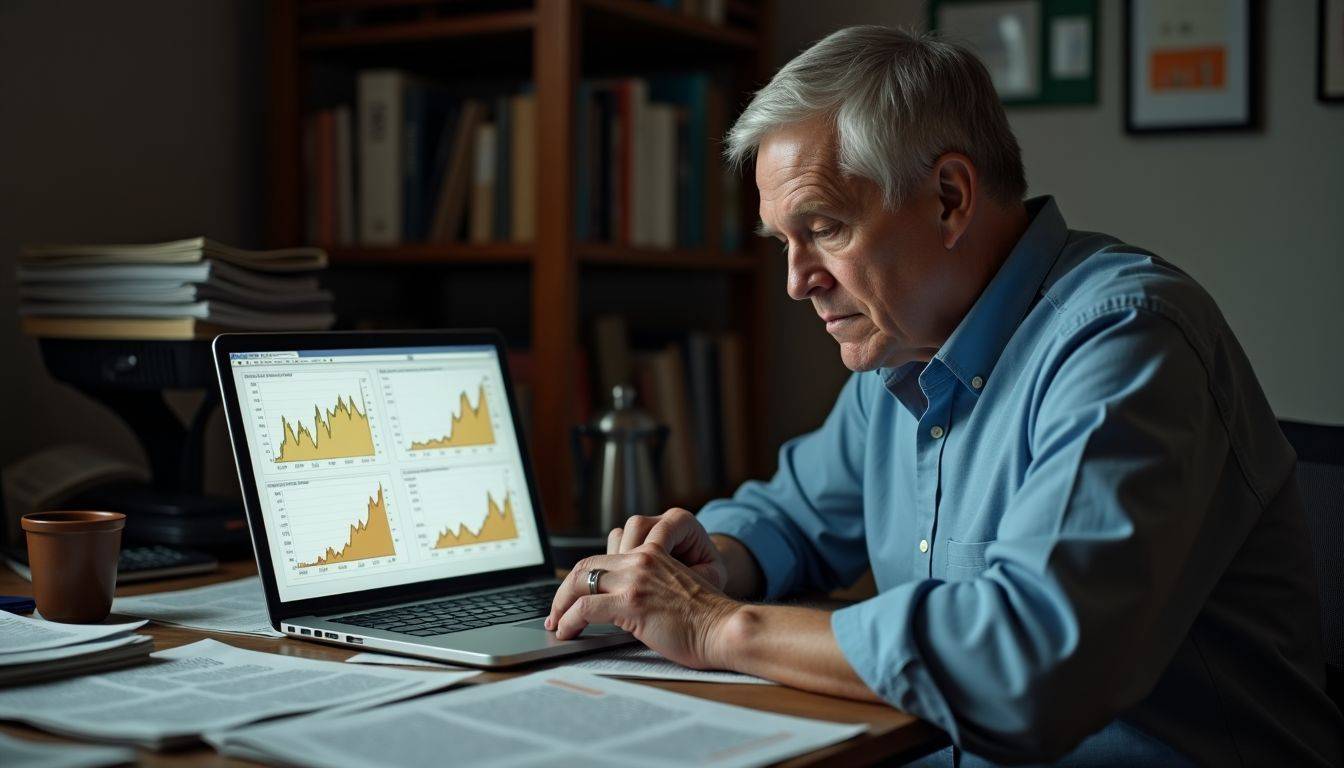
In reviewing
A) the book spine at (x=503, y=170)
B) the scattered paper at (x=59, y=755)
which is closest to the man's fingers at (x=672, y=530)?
the scattered paper at (x=59, y=755)

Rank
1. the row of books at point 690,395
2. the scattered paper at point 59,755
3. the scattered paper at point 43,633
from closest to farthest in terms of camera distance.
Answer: the scattered paper at point 59,755
the scattered paper at point 43,633
the row of books at point 690,395

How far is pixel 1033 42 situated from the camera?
2545mm

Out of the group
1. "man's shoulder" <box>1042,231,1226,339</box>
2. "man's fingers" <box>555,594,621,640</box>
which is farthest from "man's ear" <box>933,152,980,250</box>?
"man's fingers" <box>555,594,621,640</box>

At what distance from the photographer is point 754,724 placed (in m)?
0.94

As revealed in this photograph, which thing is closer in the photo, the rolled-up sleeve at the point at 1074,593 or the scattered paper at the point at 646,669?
the rolled-up sleeve at the point at 1074,593

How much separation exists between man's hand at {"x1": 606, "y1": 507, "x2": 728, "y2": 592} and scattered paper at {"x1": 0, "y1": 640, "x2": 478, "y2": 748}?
277 mm

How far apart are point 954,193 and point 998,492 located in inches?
11.6

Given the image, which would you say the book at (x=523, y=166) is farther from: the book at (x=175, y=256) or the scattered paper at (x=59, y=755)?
the scattered paper at (x=59, y=755)

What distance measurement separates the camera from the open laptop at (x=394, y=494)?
121 centimetres

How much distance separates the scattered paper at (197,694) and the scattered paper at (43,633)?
46 mm

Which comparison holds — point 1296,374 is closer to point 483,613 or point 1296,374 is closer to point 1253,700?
point 1253,700

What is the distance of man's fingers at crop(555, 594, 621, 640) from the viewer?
45.2 inches

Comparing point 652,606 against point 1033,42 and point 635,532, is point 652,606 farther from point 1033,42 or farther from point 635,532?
point 1033,42

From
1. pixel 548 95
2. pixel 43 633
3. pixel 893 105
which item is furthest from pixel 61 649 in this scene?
pixel 548 95
